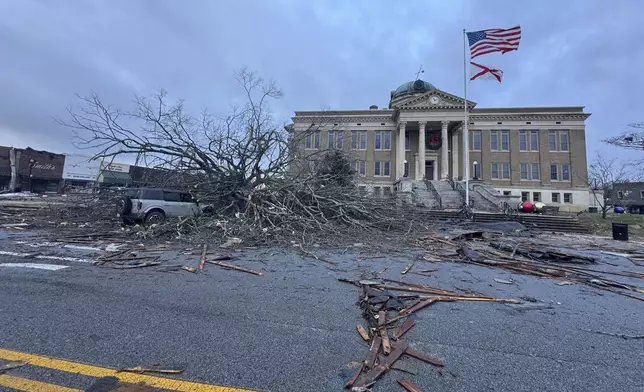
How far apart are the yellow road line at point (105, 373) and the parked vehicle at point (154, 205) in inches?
375

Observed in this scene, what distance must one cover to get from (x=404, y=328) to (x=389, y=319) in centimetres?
28

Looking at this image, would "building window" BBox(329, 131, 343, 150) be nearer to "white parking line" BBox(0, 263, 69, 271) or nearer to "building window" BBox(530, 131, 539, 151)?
"white parking line" BBox(0, 263, 69, 271)

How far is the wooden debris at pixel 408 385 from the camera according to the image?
2172 millimetres

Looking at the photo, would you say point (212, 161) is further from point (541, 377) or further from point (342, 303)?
point (541, 377)

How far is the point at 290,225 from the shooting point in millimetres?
10625

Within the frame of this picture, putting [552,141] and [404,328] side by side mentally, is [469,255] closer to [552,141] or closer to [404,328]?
[404,328]

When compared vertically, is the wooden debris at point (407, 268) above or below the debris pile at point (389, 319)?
above

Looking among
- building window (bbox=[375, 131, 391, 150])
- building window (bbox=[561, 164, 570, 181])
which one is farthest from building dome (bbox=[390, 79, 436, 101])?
building window (bbox=[561, 164, 570, 181])

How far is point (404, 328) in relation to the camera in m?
3.23

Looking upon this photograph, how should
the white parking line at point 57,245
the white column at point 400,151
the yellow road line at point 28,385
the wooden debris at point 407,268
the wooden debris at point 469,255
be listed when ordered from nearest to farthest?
1. the yellow road line at point 28,385
2. the wooden debris at point 407,268
3. the wooden debris at point 469,255
4. the white parking line at point 57,245
5. the white column at point 400,151

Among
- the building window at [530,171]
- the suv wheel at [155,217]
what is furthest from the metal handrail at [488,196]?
the suv wheel at [155,217]

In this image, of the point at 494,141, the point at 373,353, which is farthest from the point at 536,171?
the point at 373,353

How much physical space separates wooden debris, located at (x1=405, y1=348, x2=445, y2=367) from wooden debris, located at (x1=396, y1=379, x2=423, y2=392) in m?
0.38

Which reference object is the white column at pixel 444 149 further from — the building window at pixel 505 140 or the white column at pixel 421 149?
the building window at pixel 505 140
